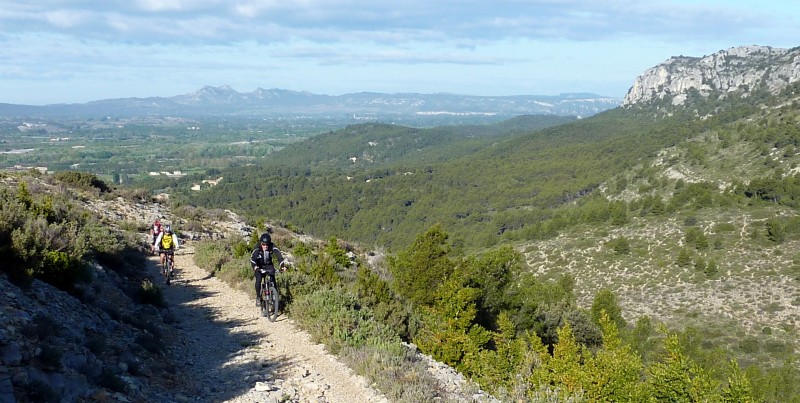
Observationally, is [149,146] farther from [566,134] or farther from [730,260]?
[730,260]

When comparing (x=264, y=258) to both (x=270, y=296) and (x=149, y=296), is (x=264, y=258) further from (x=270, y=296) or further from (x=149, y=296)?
(x=149, y=296)

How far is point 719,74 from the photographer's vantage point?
14462cm

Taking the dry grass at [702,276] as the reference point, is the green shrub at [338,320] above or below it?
above

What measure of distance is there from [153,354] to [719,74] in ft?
564

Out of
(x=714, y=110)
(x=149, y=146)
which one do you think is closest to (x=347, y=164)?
(x=149, y=146)

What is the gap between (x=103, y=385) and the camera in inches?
206

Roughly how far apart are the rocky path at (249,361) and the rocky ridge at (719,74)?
14023 centimetres

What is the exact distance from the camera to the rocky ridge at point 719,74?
12444cm

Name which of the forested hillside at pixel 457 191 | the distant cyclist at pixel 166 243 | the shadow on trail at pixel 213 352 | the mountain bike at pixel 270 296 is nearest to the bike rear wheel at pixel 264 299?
the mountain bike at pixel 270 296

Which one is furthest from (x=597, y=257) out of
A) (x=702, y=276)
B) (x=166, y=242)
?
(x=166, y=242)

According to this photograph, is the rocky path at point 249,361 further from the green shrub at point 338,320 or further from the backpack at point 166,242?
the backpack at point 166,242

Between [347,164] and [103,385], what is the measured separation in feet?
603

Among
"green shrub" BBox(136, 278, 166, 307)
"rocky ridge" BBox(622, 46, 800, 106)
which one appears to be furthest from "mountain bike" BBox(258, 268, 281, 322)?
"rocky ridge" BBox(622, 46, 800, 106)

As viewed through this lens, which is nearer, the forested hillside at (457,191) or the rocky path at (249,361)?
the rocky path at (249,361)
